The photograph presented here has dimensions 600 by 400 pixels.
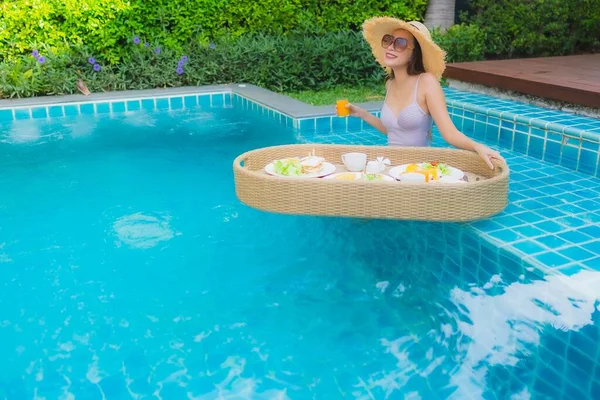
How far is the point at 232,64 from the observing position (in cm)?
910

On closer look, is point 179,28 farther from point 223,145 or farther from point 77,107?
point 223,145

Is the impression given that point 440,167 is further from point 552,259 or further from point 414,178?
point 552,259

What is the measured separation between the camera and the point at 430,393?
2691 mm

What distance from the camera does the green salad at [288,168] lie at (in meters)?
3.11

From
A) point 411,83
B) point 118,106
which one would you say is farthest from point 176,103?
point 411,83

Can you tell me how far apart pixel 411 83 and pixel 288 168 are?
45.1 inches

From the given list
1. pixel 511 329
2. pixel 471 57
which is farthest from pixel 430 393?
pixel 471 57

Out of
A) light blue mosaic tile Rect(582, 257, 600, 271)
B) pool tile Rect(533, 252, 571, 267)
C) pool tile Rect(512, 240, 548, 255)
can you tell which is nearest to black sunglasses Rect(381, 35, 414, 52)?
pool tile Rect(512, 240, 548, 255)

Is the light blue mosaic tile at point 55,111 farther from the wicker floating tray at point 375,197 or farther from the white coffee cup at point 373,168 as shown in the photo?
the white coffee cup at point 373,168

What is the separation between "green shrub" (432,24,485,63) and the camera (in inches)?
363

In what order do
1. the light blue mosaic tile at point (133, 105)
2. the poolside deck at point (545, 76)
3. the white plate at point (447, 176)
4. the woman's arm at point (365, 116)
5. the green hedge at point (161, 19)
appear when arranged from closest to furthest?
the white plate at point (447, 176) → the woman's arm at point (365, 116) → the poolside deck at point (545, 76) → the light blue mosaic tile at point (133, 105) → the green hedge at point (161, 19)

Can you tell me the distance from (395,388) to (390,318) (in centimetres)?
56

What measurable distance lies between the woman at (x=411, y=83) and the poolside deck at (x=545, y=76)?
1.84 metres


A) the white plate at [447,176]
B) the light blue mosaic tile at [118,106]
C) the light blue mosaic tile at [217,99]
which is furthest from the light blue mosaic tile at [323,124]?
the white plate at [447,176]
